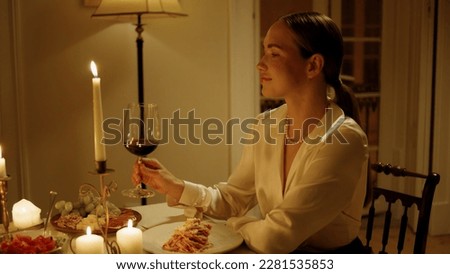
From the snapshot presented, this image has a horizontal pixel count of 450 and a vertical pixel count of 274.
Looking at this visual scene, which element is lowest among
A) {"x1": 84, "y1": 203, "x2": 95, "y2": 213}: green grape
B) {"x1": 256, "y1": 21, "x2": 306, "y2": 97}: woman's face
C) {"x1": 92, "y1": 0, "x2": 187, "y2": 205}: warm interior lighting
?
{"x1": 84, "y1": 203, "x2": 95, "y2": 213}: green grape

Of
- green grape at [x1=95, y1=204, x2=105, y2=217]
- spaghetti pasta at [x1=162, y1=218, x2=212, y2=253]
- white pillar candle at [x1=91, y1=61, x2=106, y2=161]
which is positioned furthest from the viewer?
green grape at [x1=95, y1=204, x2=105, y2=217]

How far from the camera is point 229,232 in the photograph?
110 centimetres

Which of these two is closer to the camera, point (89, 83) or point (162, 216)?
point (162, 216)

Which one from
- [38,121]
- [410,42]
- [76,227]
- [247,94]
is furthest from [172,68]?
[76,227]

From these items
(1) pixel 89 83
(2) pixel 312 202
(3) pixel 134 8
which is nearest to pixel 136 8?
(3) pixel 134 8

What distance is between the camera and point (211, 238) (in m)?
1.06

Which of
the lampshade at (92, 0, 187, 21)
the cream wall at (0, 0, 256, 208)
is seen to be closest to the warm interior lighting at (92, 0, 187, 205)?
the lampshade at (92, 0, 187, 21)

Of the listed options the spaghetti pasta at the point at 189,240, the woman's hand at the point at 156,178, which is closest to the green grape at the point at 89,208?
the woman's hand at the point at 156,178

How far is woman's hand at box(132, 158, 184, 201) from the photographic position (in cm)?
120

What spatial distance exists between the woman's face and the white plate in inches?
13.0

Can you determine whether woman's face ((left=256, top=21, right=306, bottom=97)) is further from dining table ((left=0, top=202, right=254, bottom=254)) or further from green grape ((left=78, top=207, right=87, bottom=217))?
green grape ((left=78, top=207, right=87, bottom=217))

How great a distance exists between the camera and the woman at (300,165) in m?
1.07

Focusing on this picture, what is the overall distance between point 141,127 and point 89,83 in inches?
57.1

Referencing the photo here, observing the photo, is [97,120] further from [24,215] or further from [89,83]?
[89,83]
